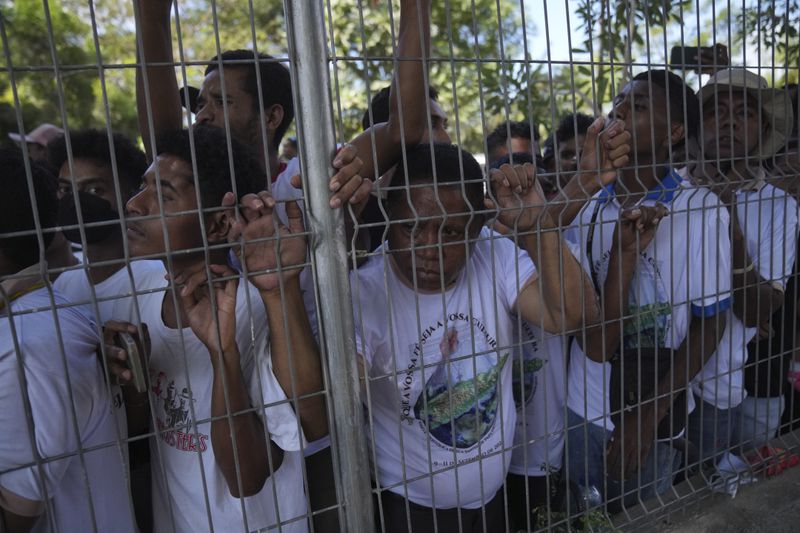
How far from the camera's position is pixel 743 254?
7.89ft

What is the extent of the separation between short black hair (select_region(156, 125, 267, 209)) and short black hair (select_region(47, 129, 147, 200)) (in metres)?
0.96

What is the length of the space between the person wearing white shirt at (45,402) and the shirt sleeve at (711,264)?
1896 millimetres

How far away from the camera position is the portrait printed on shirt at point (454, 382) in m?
1.75

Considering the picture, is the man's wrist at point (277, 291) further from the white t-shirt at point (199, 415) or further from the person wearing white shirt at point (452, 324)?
the person wearing white shirt at point (452, 324)

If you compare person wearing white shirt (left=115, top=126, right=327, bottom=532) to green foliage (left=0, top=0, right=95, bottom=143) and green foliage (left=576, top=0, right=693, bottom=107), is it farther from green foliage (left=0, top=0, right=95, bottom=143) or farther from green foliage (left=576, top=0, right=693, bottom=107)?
green foliage (left=0, top=0, right=95, bottom=143)

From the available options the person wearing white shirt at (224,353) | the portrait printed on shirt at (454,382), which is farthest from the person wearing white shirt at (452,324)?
the person wearing white shirt at (224,353)

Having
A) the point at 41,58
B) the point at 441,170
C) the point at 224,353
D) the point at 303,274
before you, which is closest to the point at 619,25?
the point at 441,170

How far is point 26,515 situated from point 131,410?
13.2 inches

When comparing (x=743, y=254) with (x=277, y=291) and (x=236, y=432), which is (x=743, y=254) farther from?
(x=236, y=432)

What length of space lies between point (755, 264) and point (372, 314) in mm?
1605

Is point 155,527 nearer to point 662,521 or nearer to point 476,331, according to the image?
point 476,331

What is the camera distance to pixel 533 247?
1.83 metres

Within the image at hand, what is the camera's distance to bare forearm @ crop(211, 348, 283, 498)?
142 centimetres

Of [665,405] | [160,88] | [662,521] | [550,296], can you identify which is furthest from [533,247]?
[160,88]
